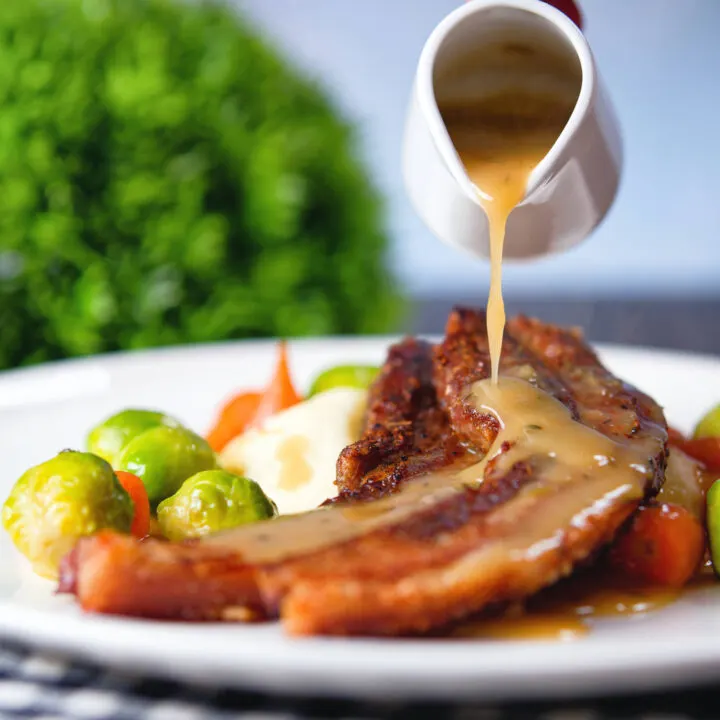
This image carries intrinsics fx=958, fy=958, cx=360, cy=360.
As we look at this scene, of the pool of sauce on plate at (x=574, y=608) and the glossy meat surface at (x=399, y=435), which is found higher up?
the glossy meat surface at (x=399, y=435)

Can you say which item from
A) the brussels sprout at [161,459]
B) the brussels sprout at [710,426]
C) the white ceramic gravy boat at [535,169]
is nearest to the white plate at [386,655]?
the brussels sprout at [161,459]

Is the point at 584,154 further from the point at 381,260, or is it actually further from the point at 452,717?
the point at 381,260

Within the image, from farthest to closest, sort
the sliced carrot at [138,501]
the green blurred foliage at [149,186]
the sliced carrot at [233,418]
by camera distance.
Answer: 1. the green blurred foliage at [149,186]
2. the sliced carrot at [233,418]
3. the sliced carrot at [138,501]

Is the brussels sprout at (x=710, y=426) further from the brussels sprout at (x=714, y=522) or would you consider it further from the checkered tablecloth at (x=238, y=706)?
the checkered tablecloth at (x=238, y=706)

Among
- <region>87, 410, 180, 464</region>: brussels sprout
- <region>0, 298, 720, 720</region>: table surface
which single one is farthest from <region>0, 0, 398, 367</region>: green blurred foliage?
<region>0, 298, 720, 720</region>: table surface

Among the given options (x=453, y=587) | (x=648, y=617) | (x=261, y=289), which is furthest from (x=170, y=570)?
(x=261, y=289)
